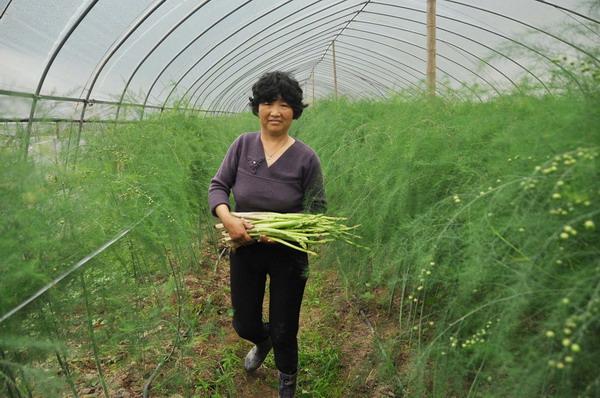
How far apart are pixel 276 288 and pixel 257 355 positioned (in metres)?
0.68

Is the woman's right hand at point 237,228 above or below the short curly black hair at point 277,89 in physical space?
below

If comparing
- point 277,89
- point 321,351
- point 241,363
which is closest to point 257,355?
point 241,363

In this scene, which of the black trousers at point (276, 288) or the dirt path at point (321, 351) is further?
the dirt path at point (321, 351)

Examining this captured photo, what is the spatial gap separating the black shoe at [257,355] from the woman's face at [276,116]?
4.21ft

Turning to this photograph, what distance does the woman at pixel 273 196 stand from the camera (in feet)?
7.57

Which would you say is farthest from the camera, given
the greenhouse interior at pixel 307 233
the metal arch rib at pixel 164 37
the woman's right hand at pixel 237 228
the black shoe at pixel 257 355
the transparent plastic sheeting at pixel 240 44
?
the metal arch rib at pixel 164 37

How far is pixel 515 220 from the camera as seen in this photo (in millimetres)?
1391

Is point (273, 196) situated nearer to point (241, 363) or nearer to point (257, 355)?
point (257, 355)

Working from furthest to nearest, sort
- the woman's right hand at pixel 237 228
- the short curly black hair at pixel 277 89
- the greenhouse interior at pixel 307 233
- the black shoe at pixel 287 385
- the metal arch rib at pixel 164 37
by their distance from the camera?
the metal arch rib at pixel 164 37 → the black shoe at pixel 287 385 → the short curly black hair at pixel 277 89 → the woman's right hand at pixel 237 228 → the greenhouse interior at pixel 307 233

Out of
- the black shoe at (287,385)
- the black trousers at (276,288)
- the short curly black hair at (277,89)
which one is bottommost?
the black shoe at (287,385)

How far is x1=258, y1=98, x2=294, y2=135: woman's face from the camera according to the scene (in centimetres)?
230

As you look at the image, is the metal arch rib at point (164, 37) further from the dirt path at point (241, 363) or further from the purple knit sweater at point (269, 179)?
the purple knit sweater at point (269, 179)

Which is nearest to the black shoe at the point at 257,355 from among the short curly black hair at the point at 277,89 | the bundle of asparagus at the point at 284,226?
the bundle of asparagus at the point at 284,226

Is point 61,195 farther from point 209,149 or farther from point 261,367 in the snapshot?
point 209,149
